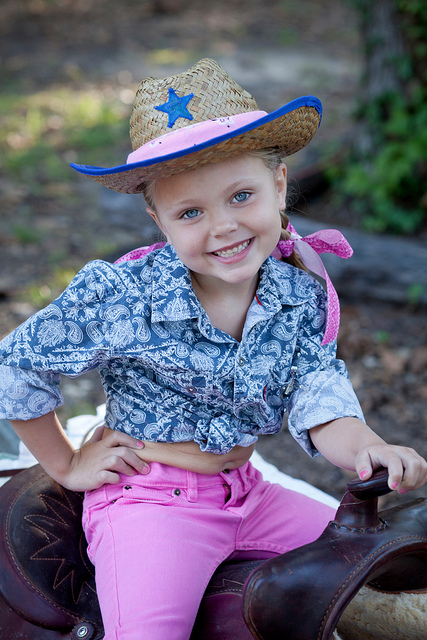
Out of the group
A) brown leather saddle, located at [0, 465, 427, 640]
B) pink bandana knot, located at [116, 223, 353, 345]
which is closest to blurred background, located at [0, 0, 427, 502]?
pink bandana knot, located at [116, 223, 353, 345]

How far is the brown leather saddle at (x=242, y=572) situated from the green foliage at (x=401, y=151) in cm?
372

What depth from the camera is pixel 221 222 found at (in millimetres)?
1566

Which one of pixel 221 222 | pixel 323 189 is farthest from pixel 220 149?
pixel 323 189

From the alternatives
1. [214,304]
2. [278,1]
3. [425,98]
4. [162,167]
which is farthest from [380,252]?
[278,1]

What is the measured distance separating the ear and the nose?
217 millimetres

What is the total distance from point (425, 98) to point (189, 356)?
3.86 metres

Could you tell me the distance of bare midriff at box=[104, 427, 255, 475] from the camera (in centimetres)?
176

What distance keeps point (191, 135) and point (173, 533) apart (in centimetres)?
89

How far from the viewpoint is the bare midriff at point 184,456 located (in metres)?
1.76

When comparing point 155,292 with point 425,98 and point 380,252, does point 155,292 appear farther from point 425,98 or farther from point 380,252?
point 425,98

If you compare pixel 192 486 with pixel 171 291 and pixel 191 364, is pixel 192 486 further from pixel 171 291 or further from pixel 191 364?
pixel 171 291

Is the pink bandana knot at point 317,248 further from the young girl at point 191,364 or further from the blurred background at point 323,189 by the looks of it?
the blurred background at point 323,189

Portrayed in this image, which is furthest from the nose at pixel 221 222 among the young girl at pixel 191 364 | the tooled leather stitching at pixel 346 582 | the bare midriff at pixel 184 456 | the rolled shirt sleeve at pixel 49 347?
the tooled leather stitching at pixel 346 582

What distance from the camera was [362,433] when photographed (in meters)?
1.62
